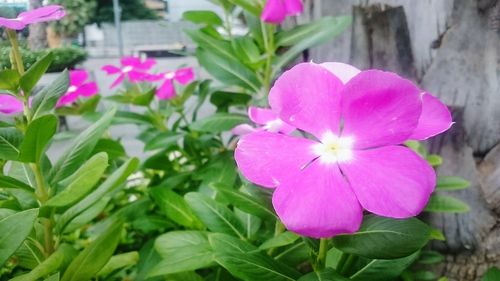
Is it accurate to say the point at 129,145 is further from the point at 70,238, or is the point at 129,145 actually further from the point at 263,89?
the point at 263,89

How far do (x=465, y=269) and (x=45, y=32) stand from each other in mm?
869

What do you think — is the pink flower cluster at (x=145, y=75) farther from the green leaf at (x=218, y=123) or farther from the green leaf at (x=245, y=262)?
the green leaf at (x=245, y=262)

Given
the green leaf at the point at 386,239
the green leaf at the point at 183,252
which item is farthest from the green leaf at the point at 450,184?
the green leaf at the point at 183,252

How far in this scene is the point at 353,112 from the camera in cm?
38

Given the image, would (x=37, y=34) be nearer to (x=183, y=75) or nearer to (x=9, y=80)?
(x=9, y=80)

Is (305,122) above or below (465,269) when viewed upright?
above

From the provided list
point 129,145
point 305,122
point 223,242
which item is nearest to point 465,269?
point 223,242

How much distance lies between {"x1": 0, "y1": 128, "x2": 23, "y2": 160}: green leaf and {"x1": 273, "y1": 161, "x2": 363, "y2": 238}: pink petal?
38cm

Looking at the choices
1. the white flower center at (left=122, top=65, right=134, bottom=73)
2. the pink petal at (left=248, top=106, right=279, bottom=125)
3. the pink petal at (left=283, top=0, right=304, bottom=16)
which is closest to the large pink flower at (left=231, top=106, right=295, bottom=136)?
the pink petal at (left=248, top=106, right=279, bottom=125)

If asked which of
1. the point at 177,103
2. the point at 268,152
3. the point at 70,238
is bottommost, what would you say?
the point at 70,238

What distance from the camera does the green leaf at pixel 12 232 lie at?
0.49m

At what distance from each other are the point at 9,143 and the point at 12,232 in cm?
13

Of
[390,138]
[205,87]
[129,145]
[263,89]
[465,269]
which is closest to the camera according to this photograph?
[390,138]

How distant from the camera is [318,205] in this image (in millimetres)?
363
